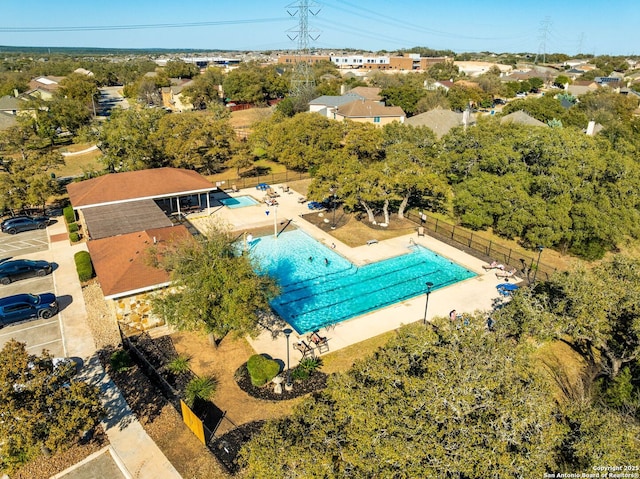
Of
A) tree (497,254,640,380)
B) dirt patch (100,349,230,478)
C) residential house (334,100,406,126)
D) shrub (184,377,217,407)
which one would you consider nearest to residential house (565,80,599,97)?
residential house (334,100,406,126)

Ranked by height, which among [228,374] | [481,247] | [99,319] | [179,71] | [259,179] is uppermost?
[179,71]

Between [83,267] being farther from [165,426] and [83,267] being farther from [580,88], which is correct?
[580,88]

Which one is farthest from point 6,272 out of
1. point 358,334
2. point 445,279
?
point 445,279

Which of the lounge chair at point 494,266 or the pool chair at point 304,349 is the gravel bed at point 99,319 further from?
the lounge chair at point 494,266

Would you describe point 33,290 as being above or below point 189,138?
below

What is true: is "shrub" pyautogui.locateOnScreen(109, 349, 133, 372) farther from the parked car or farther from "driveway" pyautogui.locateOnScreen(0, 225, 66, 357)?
the parked car

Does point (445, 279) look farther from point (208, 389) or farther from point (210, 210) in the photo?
point (210, 210)

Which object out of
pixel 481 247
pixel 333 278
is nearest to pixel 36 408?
pixel 333 278
